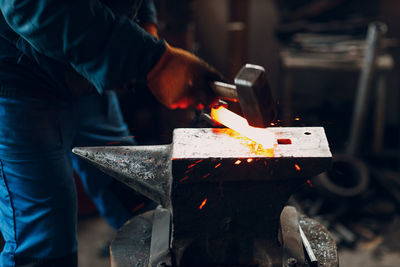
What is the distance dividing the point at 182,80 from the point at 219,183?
34cm

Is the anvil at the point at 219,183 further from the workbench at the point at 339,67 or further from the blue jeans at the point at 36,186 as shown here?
the workbench at the point at 339,67

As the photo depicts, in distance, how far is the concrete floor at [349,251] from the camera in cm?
253

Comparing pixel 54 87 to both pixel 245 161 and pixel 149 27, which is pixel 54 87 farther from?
pixel 245 161

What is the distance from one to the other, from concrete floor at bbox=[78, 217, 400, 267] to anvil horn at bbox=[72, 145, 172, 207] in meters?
1.54

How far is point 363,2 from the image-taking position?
388 cm

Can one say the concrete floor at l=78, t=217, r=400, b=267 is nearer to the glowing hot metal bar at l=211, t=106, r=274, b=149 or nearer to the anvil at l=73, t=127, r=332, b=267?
the anvil at l=73, t=127, r=332, b=267

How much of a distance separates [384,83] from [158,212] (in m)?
2.54

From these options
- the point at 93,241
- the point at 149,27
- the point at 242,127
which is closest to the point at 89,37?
the point at 242,127

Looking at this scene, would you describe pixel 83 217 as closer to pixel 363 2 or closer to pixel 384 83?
pixel 384 83

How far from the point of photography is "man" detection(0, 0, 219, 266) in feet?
3.53

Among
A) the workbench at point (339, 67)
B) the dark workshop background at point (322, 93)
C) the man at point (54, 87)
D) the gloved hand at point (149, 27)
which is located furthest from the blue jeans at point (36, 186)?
the workbench at point (339, 67)

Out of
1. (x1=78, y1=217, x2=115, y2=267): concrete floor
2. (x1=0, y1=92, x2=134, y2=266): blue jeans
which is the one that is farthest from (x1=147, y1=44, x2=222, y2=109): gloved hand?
(x1=78, y1=217, x2=115, y2=267): concrete floor

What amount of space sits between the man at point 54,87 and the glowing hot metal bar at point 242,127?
50 millimetres

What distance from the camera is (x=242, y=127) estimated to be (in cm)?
117
